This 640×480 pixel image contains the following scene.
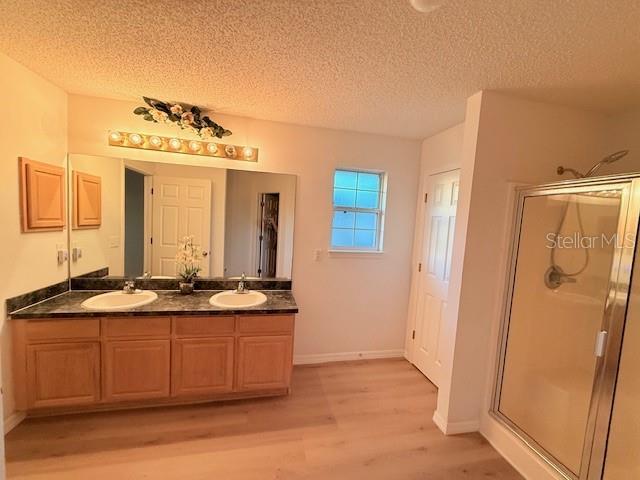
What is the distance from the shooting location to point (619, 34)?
1320 millimetres

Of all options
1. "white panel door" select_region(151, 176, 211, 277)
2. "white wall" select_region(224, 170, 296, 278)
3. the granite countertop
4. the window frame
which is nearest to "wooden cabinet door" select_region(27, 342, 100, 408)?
the granite countertop

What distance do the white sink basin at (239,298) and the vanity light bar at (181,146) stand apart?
1.24 metres

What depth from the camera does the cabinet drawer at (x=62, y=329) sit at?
1.94 metres

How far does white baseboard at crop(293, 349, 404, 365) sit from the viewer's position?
9.88 feet

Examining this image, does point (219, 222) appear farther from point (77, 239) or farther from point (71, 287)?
point (71, 287)

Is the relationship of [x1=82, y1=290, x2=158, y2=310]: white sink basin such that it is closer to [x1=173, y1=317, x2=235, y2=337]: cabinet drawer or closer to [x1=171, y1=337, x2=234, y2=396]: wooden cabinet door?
[x1=173, y1=317, x2=235, y2=337]: cabinet drawer

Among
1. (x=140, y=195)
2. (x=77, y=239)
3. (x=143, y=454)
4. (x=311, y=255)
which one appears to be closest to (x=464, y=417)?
(x=311, y=255)

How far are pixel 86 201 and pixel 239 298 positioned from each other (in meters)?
1.51

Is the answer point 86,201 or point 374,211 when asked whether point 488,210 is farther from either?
point 86,201

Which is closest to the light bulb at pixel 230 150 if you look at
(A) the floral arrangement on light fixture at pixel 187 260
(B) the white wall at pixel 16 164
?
(A) the floral arrangement on light fixture at pixel 187 260

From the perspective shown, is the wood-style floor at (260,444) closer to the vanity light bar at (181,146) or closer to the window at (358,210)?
the window at (358,210)

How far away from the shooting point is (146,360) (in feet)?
7.01

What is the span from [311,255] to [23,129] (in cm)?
232

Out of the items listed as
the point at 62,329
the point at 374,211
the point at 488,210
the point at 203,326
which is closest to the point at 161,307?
the point at 203,326
